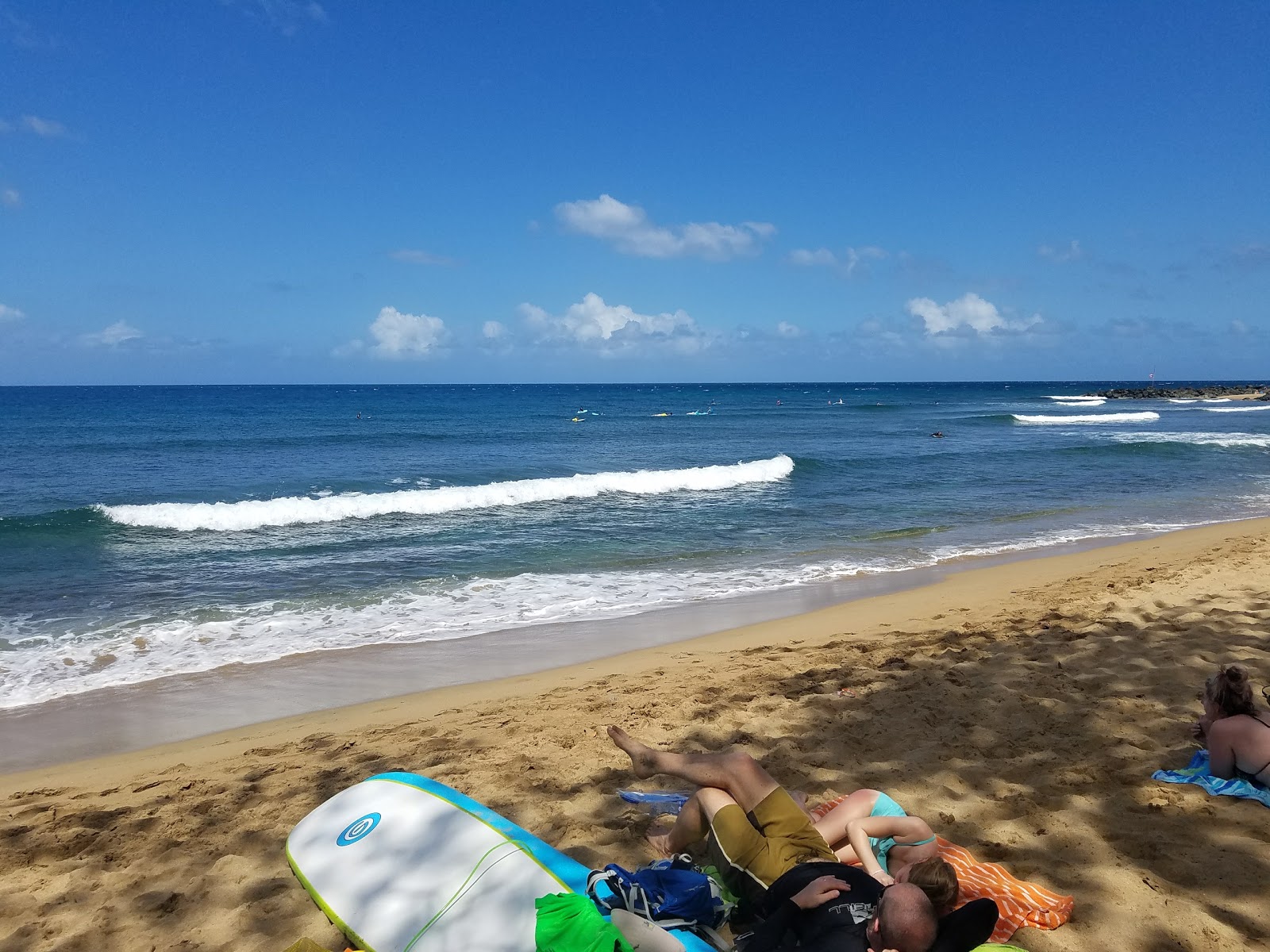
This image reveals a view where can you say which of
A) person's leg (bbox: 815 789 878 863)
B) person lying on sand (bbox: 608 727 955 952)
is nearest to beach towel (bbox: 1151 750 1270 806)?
person's leg (bbox: 815 789 878 863)

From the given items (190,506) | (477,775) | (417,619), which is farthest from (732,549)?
(190,506)

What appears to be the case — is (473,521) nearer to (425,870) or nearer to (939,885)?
(425,870)

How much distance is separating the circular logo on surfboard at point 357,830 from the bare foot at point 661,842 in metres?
1.41

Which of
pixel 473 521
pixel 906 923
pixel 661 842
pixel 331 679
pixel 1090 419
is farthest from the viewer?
pixel 1090 419

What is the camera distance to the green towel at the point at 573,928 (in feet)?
9.21

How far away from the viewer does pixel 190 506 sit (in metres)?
18.0

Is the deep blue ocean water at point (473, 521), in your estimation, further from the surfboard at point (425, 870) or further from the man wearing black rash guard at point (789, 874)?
the man wearing black rash guard at point (789, 874)

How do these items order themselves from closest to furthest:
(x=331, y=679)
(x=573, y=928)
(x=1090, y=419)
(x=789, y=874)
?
(x=573, y=928) → (x=789, y=874) → (x=331, y=679) → (x=1090, y=419)

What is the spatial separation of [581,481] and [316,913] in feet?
60.0

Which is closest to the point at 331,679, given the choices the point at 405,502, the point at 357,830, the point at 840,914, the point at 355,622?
the point at 355,622

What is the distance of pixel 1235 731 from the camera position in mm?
4074

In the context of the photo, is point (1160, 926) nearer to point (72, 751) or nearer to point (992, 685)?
point (992, 685)

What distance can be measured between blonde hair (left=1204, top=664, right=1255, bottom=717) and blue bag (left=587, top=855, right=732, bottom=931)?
298 cm

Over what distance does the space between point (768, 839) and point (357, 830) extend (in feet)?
6.92
